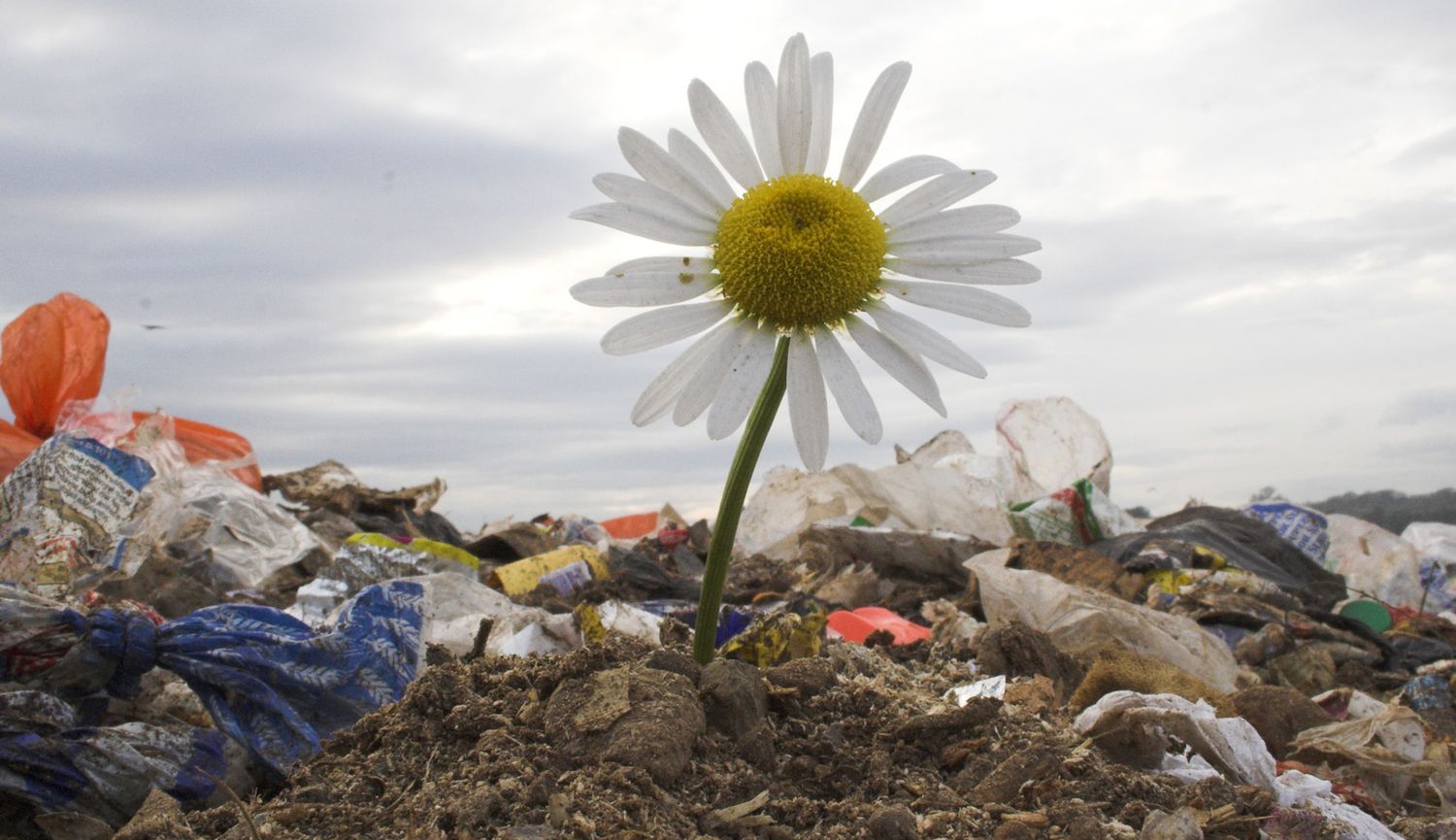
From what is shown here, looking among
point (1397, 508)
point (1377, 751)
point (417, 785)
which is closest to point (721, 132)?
point (417, 785)

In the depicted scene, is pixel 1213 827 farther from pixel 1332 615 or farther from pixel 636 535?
pixel 636 535

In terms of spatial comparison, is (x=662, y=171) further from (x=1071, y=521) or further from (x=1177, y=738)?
(x=1071, y=521)

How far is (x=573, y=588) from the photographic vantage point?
3865mm

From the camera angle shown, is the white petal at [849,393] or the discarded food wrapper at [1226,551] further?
the discarded food wrapper at [1226,551]

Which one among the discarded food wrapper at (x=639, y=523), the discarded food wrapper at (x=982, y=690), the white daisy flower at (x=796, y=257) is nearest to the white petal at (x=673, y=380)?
the white daisy flower at (x=796, y=257)

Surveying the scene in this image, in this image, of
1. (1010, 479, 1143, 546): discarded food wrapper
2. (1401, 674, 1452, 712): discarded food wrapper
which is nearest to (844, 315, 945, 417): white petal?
(1401, 674, 1452, 712): discarded food wrapper

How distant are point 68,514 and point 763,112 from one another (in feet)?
7.99

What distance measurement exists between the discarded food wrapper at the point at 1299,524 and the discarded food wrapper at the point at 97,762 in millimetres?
4040

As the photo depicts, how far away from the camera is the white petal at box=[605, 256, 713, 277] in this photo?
1.81 m

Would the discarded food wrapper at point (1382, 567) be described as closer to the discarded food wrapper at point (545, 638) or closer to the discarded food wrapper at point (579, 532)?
the discarded food wrapper at point (579, 532)

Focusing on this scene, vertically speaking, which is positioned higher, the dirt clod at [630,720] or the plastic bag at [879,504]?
the plastic bag at [879,504]

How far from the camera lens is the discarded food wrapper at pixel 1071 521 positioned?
4.41 metres

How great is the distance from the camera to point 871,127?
194 centimetres

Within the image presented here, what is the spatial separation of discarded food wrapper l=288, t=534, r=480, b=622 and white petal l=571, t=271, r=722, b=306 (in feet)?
5.38
